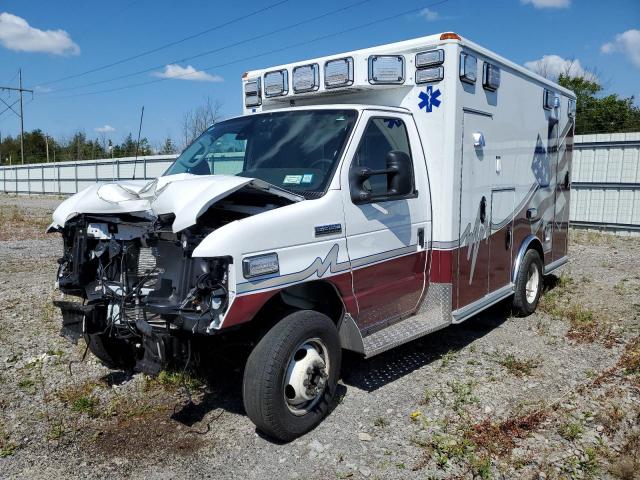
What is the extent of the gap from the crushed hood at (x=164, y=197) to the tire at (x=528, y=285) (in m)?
4.04

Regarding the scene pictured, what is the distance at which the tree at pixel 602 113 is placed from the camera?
23703mm

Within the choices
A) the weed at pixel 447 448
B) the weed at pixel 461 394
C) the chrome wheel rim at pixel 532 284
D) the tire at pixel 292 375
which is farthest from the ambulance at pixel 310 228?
the chrome wheel rim at pixel 532 284

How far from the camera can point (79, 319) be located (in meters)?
4.31

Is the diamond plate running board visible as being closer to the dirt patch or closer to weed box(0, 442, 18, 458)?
the dirt patch

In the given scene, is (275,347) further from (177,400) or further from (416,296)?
(416,296)

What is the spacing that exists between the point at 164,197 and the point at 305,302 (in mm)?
1338

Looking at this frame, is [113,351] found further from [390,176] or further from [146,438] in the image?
[390,176]

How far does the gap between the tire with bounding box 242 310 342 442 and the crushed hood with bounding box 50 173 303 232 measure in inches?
37.2

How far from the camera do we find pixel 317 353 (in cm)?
413

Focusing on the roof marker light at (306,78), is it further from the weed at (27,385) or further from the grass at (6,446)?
the grass at (6,446)

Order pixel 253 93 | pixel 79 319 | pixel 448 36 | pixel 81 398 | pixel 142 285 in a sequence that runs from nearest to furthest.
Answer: pixel 142 285 → pixel 79 319 → pixel 81 398 → pixel 448 36 → pixel 253 93

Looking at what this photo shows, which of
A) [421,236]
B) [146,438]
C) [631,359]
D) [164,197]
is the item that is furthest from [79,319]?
[631,359]

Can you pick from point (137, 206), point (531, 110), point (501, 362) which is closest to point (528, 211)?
point (531, 110)

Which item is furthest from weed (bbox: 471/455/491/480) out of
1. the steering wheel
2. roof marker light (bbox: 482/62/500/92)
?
roof marker light (bbox: 482/62/500/92)
